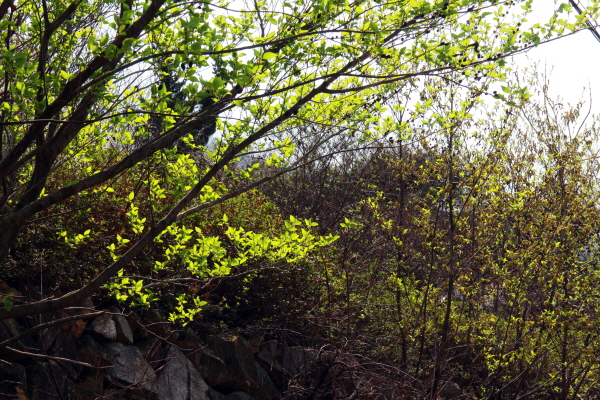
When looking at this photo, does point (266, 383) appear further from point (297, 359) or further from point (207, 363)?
point (207, 363)

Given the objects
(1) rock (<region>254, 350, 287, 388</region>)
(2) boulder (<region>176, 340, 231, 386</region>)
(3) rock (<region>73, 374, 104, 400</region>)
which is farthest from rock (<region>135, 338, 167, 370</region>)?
(1) rock (<region>254, 350, 287, 388</region>)

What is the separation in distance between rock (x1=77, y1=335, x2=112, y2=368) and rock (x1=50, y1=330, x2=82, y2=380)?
54mm

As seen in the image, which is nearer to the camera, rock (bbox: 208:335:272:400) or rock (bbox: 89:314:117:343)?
rock (bbox: 89:314:117:343)

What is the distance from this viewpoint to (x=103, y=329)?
487cm

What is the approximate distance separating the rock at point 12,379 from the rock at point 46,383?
0.09m

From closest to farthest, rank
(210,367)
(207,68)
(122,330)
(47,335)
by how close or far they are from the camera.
→ (207,68), (47,335), (122,330), (210,367)

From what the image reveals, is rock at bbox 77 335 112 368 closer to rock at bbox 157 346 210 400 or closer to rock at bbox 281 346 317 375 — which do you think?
rock at bbox 157 346 210 400

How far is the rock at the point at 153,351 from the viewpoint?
4973 millimetres

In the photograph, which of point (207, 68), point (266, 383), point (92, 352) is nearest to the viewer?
point (207, 68)

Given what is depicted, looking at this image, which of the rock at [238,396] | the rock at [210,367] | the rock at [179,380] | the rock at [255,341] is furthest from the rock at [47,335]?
the rock at [255,341]

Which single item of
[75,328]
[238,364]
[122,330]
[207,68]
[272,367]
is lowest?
[272,367]

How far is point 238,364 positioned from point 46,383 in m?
1.99

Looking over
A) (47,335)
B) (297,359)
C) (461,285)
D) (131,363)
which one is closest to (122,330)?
(131,363)

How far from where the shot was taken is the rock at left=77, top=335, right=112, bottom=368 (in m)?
4.56
